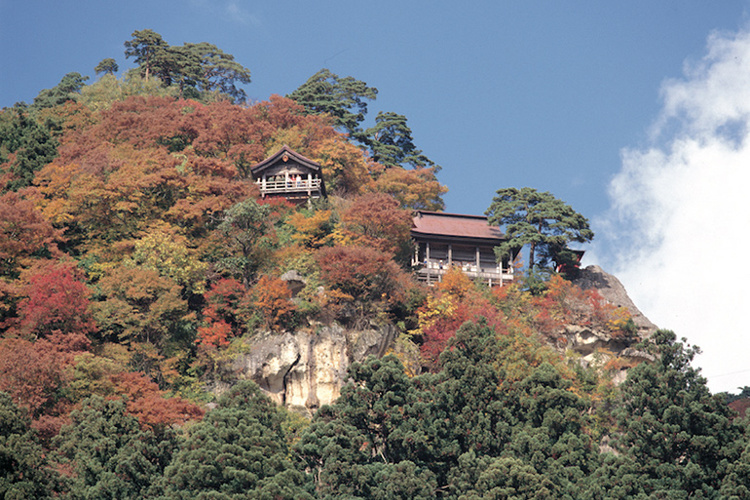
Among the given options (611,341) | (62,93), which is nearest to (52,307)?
(611,341)

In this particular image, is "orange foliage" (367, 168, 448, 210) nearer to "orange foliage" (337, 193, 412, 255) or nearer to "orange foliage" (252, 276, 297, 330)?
"orange foliage" (337, 193, 412, 255)

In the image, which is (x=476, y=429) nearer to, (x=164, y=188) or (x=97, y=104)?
(x=164, y=188)

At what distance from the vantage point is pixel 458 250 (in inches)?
1997

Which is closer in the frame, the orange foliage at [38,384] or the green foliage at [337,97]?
the orange foliage at [38,384]

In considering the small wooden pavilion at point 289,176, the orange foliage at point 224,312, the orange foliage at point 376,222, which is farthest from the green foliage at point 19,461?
the small wooden pavilion at point 289,176

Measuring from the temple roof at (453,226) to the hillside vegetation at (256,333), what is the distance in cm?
233

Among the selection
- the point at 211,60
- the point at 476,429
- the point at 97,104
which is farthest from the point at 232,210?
the point at 211,60

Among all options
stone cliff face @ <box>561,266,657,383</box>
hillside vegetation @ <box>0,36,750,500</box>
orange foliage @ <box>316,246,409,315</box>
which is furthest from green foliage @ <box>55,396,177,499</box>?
stone cliff face @ <box>561,266,657,383</box>

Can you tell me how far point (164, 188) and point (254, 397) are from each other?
53.5 ft

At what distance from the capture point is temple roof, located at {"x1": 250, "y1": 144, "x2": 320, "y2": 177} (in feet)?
167

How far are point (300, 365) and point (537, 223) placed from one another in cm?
1737

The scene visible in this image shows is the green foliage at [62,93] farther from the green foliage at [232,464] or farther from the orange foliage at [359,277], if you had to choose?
the green foliage at [232,464]

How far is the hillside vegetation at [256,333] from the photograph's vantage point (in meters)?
30.3

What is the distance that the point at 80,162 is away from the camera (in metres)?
46.3
